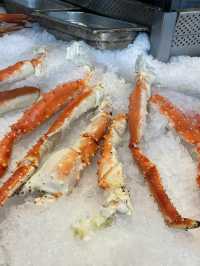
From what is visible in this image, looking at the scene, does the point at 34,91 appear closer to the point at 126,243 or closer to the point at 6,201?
the point at 6,201

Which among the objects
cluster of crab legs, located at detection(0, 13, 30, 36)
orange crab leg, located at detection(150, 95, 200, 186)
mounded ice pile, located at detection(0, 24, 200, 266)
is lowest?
mounded ice pile, located at detection(0, 24, 200, 266)

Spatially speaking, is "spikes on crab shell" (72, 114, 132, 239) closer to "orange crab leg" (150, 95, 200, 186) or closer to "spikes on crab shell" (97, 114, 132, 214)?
"spikes on crab shell" (97, 114, 132, 214)

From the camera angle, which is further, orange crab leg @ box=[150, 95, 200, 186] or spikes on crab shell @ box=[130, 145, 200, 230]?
orange crab leg @ box=[150, 95, 200, 186]

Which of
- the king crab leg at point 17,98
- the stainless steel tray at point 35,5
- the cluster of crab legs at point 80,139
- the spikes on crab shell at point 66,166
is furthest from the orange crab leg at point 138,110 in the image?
the stainless steel tray at point 35,5

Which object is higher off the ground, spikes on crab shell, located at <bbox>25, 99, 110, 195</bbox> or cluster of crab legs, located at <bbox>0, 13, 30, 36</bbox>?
cluster of crab legs, located at <bbox>0, 13, 30, 36</bbox>

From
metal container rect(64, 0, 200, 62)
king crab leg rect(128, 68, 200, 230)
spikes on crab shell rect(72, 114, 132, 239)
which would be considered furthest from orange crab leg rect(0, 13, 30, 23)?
spikes on crab shell rect(72, 114, 132, 239)

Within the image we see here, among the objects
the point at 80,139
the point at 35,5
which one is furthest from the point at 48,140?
the point at 35,5

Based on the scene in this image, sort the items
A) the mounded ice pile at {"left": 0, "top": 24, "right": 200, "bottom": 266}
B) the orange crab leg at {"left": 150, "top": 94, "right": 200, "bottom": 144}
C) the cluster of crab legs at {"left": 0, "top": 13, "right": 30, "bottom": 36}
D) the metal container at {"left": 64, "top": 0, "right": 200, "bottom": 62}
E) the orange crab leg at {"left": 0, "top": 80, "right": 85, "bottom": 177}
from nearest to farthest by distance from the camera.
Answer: the mounded ice pile at {"left": 0, "top": 24, "right": 200, "bottom": 266}
the orange crab leg at {"left": 0, "top": 80, "right": 85, "bottom": 177}
the orange crab leg at {"left": 150, "top": 94, "right": 200, "bottom": 144}
the metal container at {"left": 64, "top": 0, "right": 200, "bottom": 62}
the cluster of crab legs at {"left": 0, "top": 13, "right": 30, "bottom": 36}

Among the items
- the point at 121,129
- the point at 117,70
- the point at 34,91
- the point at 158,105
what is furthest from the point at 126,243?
the point at 117,70
